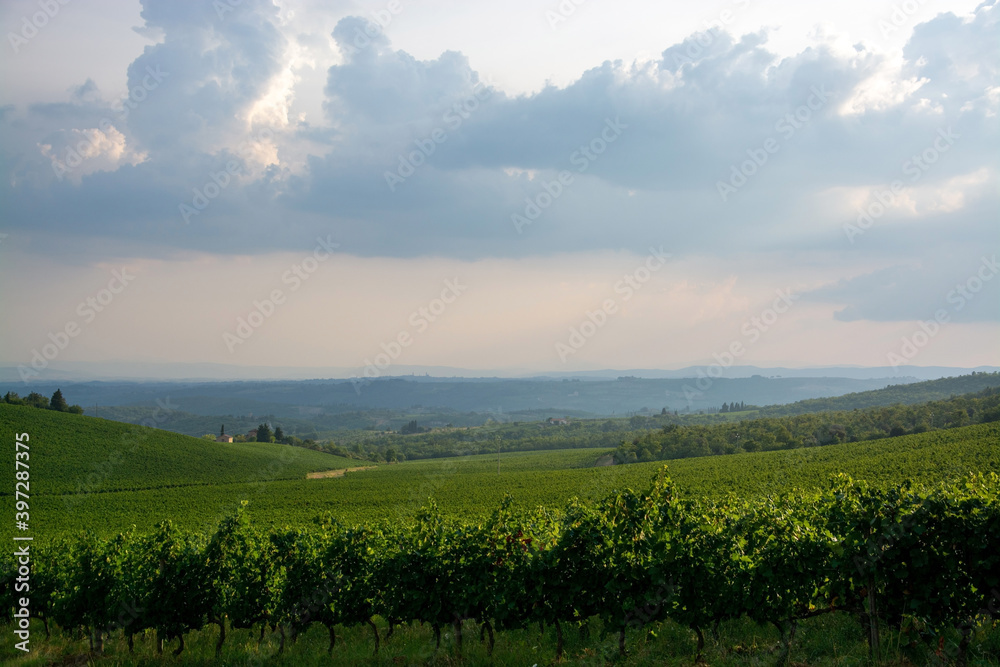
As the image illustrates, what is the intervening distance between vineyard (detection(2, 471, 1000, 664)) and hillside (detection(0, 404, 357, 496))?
70661mm

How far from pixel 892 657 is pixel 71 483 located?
86.8 meters

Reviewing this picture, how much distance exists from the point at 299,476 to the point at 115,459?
27594mm

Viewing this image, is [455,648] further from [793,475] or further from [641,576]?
[793,475]

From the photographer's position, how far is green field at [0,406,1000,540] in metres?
45.7

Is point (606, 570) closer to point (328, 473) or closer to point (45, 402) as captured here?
point (328, 473)

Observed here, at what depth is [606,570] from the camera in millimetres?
8867

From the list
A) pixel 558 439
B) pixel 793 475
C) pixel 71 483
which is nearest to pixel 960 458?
pixel 793 475

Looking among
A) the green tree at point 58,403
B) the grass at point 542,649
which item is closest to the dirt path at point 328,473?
the green tree at point 58,403

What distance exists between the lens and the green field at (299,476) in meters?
45.7

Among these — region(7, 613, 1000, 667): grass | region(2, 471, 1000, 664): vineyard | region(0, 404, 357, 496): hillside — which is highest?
region(2, 471, 1000, 664): vineyard

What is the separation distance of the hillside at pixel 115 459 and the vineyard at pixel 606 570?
232 feet

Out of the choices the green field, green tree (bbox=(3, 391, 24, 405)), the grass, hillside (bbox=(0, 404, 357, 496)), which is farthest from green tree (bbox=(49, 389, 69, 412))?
the grass

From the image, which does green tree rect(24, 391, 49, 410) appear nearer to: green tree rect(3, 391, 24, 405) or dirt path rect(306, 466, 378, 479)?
green tree rect(3, 391, 24, 405)

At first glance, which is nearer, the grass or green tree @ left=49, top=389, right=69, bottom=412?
the grass
